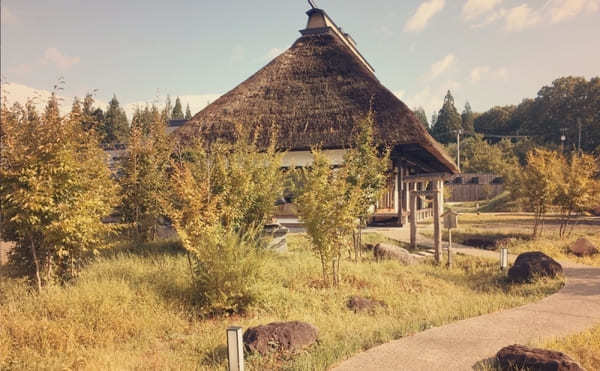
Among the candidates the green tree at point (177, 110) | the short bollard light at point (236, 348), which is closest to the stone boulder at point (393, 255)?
the short bollard light at point (236, 348)

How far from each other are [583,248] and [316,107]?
10.1 meters

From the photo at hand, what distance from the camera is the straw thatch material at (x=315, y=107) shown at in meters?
13.5

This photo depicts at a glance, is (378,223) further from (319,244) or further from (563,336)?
(563,336)

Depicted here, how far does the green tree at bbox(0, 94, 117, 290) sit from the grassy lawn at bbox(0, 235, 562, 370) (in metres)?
0.80

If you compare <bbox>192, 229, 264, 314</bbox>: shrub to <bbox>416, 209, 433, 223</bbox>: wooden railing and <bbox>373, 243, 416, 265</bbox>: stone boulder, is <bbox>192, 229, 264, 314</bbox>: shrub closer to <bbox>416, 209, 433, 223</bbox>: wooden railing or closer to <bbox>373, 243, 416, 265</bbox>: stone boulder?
<bbox>373, 243, 416, 265</bbox>: stone boulder

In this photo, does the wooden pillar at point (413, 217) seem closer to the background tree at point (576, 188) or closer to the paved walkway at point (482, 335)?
the paved walkway at point (482, 335)

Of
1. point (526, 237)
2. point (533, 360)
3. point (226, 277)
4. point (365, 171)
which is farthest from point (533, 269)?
point (226, 277)

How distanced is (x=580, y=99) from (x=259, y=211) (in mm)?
49525

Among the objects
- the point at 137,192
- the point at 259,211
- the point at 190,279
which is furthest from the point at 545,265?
the point at 137,192

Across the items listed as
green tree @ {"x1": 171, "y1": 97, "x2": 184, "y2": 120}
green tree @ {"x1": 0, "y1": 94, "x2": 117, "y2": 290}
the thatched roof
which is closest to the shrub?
green tree @ {"x1": 0, "y1": 94, "x2": 117, "y2": 290}

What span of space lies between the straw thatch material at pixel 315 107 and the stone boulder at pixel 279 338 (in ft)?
27.2

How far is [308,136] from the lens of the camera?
14.1 meters

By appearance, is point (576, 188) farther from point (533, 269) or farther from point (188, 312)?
point (188, 312)

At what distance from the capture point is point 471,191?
3675cm
